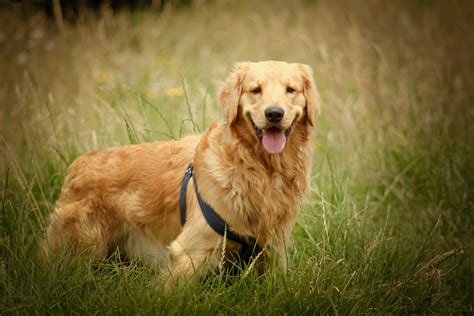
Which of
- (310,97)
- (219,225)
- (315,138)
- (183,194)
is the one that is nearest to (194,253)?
(219,225)

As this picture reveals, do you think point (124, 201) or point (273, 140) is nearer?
point (273, 140)

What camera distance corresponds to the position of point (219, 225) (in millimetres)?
3225

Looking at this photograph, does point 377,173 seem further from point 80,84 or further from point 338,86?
point 80,84

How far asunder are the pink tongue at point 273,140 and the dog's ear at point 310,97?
0.25 meters

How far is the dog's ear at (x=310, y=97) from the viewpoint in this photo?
3.38 meters

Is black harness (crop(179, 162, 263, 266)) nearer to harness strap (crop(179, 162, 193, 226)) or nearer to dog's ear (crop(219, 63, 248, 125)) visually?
harness strap (crop(179, 162, 193, 226))

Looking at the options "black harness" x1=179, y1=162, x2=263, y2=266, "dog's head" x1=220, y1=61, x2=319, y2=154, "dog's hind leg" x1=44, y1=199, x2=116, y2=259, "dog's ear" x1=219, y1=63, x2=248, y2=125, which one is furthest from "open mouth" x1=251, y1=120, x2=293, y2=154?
"dog's hind leg" x1=44, y1=199, x2=116, y2=259

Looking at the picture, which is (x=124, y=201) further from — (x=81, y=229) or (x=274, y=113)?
(x=274, y=113)

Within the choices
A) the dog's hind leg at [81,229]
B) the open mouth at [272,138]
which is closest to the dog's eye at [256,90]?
the open mouth at [272,138]

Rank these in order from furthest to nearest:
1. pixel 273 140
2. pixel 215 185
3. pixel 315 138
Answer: pixel 315 138, pixel 215 185, pixel 273 140

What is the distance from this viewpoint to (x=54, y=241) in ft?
12.0

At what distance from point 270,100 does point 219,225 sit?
741 mm

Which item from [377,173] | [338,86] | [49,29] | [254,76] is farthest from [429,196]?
[49,29]

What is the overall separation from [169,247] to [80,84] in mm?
3808
